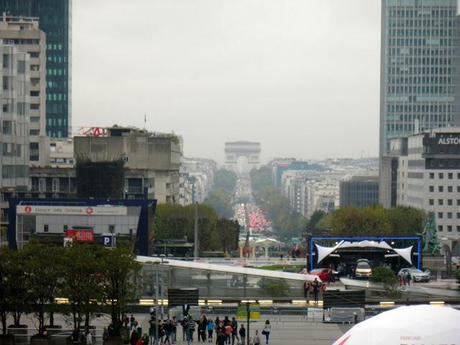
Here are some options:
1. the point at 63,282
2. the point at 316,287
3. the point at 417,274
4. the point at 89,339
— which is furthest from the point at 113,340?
the point at 417,274

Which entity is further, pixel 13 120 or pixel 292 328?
pixel 13 120

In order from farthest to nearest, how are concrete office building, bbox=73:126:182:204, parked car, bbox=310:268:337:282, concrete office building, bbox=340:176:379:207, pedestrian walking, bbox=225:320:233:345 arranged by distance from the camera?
concrete office building, bbox=340:176:379:207
concrete office building, bbox=73:126:182:204
parked car, bbox=310:268:337:282
pedestrian walking, bbox=225:320:233:345

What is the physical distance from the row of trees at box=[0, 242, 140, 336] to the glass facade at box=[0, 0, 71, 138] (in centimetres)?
12902

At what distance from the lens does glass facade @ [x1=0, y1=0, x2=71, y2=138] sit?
178m

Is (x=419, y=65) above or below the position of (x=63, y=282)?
above

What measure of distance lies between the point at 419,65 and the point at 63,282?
13656 centimetres

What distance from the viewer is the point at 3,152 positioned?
7444cm

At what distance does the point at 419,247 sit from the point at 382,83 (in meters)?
108

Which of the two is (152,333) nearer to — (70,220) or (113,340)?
(113,340)

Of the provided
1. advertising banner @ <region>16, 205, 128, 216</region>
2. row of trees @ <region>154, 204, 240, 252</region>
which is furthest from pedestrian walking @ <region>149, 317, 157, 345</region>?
row of trees @ <region>154, 204, 240, 252</region>

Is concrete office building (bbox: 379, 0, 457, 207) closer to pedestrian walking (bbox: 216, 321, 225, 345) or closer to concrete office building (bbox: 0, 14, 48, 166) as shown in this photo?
concrete office building (bbox: 0, 14, 48, 166)

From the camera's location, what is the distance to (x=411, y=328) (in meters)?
21.9

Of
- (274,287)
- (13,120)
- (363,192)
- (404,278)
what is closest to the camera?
(274,287)

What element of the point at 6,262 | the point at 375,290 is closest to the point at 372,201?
the point at 375,290
